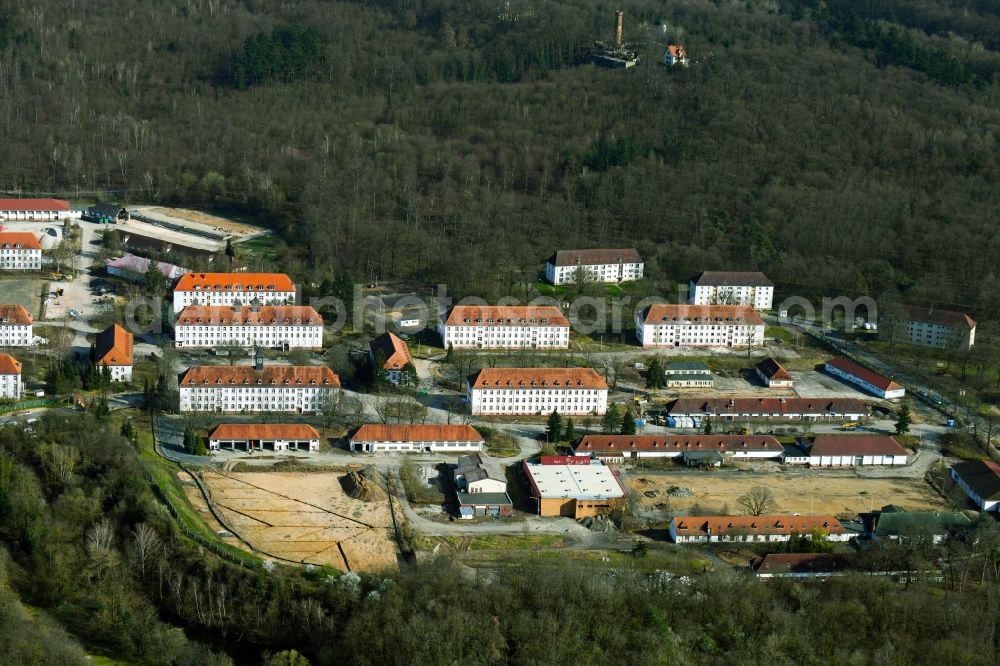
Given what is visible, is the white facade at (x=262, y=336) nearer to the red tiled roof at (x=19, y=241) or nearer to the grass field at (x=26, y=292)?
the grass field at (x=26, y=292)

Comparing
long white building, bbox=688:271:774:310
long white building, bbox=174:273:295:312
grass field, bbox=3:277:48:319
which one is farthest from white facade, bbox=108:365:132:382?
long white building, bbox=688:271:774:310

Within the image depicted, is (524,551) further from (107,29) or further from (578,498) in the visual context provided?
(107,29)

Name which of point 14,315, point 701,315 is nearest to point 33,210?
point 14,315

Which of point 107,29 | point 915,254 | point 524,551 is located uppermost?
point 107,29

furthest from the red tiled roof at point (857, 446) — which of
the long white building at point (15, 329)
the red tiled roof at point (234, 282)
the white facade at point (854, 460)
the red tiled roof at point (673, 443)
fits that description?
the long white building at point (15, 329)

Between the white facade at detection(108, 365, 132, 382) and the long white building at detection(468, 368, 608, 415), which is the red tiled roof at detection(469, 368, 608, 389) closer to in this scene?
the long white building at detection(468, 368, 608, 415)

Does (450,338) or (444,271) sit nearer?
(450,338)

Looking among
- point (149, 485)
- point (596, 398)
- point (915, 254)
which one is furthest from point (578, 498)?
point (915, 254)
